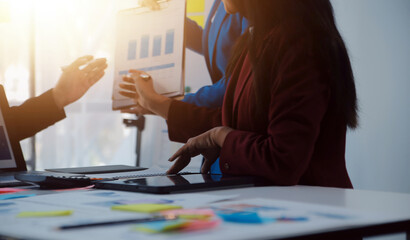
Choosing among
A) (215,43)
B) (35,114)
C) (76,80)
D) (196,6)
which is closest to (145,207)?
(35,114)

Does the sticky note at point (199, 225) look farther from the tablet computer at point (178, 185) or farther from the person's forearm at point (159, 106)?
the person's forearm at point (159, 106)

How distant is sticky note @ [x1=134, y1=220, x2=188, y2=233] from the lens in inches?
18.7

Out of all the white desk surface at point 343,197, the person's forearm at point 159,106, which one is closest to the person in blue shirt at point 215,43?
the person's forearm at point 159,106

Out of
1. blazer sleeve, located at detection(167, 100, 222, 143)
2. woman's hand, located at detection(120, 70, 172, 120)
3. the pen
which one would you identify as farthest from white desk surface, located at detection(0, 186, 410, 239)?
woman's hand, located at detection(120, 70, 172, 120)

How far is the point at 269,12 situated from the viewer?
1.07 metres

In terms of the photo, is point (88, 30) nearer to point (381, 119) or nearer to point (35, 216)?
point (381, 119)

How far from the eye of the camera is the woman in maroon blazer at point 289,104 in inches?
37.0

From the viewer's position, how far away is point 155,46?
195cm

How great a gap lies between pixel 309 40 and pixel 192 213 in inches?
21.3

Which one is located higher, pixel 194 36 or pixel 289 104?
pixel 194 36

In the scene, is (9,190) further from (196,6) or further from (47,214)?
(196,6)

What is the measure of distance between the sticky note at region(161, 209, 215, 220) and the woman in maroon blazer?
367 mm

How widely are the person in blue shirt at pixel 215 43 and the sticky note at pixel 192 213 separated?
5.04 ft

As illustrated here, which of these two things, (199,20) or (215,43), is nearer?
(215,43)
